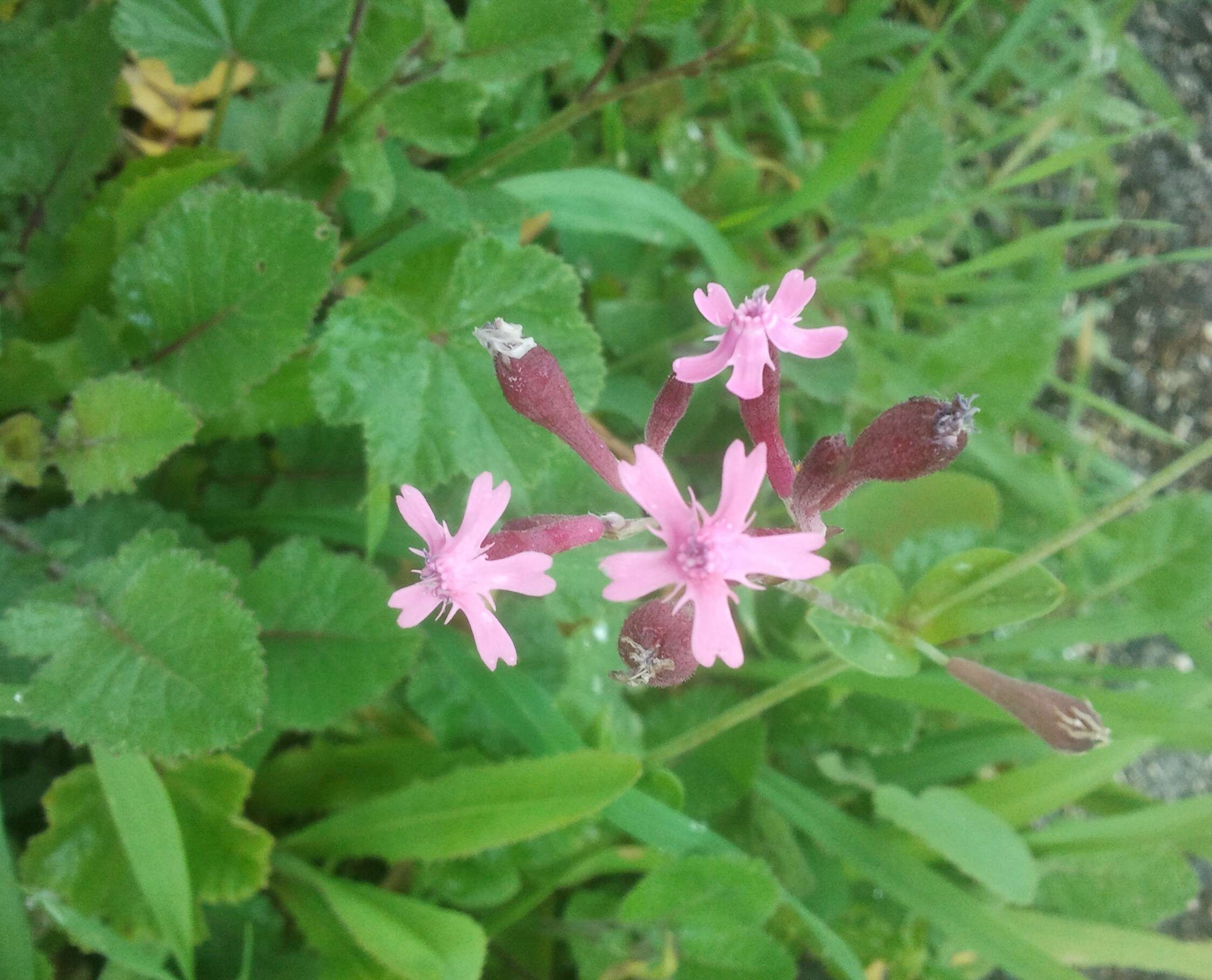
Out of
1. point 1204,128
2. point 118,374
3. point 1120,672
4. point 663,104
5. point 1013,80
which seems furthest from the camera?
point 1204,128

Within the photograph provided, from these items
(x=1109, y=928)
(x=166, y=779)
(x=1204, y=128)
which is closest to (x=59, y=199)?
(x=166, y=779)

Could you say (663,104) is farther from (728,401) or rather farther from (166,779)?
(166,779)

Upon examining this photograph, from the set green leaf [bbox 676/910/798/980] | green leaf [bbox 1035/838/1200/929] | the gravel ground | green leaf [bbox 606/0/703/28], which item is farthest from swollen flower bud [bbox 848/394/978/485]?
the gravel ground

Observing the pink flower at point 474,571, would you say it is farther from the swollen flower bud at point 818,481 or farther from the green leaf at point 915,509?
the green leaf at point 915,509

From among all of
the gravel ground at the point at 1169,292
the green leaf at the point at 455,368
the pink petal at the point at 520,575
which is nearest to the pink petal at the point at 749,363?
the pink petal at the point at 520,575

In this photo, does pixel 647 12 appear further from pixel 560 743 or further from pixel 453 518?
pixel 560 743

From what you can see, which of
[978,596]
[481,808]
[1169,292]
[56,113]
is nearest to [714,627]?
[978,596]
